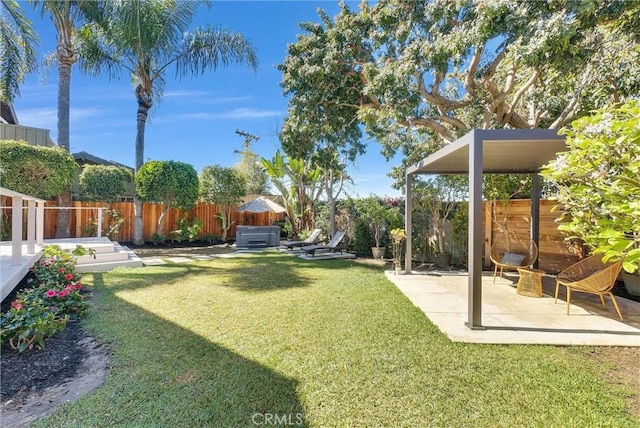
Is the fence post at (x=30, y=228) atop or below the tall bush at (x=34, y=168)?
below

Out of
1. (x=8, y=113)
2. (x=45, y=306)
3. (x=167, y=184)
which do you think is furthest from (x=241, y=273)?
(x=8, y=113)

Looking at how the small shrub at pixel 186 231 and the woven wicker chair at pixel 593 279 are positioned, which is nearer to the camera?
the woven wicker chair at pixel 593 279

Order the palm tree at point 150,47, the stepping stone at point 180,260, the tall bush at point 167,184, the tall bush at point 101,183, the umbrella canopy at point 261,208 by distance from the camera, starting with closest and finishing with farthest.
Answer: the stepping stone at point 180,260 < the palm tree at point 150,47 < the tall bush at point 101,183 < the tall bush at point 167,184 < the umbrella canopy at point 261,208

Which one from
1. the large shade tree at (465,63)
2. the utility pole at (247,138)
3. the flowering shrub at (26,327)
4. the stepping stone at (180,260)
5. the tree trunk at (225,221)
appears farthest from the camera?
the utility pole at (247,138)

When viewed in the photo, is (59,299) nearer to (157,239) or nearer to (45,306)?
(45,306)

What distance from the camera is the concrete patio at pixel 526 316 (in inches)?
153

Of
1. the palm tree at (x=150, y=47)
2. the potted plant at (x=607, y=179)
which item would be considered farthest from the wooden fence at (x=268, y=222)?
the potted plant at (x=607, y=179)

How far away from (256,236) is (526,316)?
37.4 feet

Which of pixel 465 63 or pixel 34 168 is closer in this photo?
pixel 465 63

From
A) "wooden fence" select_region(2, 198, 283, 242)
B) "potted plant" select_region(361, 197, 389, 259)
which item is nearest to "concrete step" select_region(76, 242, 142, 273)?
"wooden fence" select_region(2, 198, 283, 242)

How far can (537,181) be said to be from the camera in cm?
750

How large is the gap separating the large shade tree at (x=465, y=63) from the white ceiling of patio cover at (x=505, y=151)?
1.63m

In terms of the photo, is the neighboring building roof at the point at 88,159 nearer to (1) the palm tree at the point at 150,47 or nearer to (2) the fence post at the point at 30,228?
(1) the palm tree at the point at 150,47

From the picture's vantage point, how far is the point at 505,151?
17.2 feet
